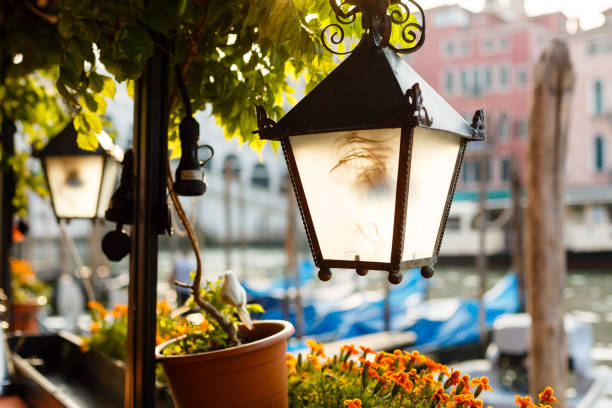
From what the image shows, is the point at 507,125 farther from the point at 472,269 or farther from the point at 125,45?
the point at 125,45

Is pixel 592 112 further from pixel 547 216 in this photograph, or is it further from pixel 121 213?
pixel 121 213

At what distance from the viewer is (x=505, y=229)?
28.6 meters

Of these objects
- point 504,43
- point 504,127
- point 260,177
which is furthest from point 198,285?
point 260,177

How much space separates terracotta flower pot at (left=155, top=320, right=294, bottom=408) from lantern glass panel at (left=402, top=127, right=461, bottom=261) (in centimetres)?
49

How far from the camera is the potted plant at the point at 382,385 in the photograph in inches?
54.7

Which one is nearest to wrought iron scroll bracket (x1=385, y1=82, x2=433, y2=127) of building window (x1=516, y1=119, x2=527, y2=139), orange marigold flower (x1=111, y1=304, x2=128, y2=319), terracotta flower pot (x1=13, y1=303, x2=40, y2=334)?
orange marigold flower (x1=111, y1=304, x2=128, y2=319)

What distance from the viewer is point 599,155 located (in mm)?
29938

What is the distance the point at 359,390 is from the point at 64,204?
1659 mm

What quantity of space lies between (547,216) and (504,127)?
94.0 feet

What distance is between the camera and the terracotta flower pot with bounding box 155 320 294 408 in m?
1.41

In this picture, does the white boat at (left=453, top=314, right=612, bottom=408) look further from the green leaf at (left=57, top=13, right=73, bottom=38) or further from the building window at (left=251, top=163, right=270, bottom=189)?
the building window at (left=251, top=163, right=270, bottom=189)

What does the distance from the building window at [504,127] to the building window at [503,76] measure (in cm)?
159

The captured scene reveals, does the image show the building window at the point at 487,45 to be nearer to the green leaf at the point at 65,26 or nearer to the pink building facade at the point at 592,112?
the pink building facade at the point at 592,112

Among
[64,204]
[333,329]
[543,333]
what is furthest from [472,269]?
[64,204]
